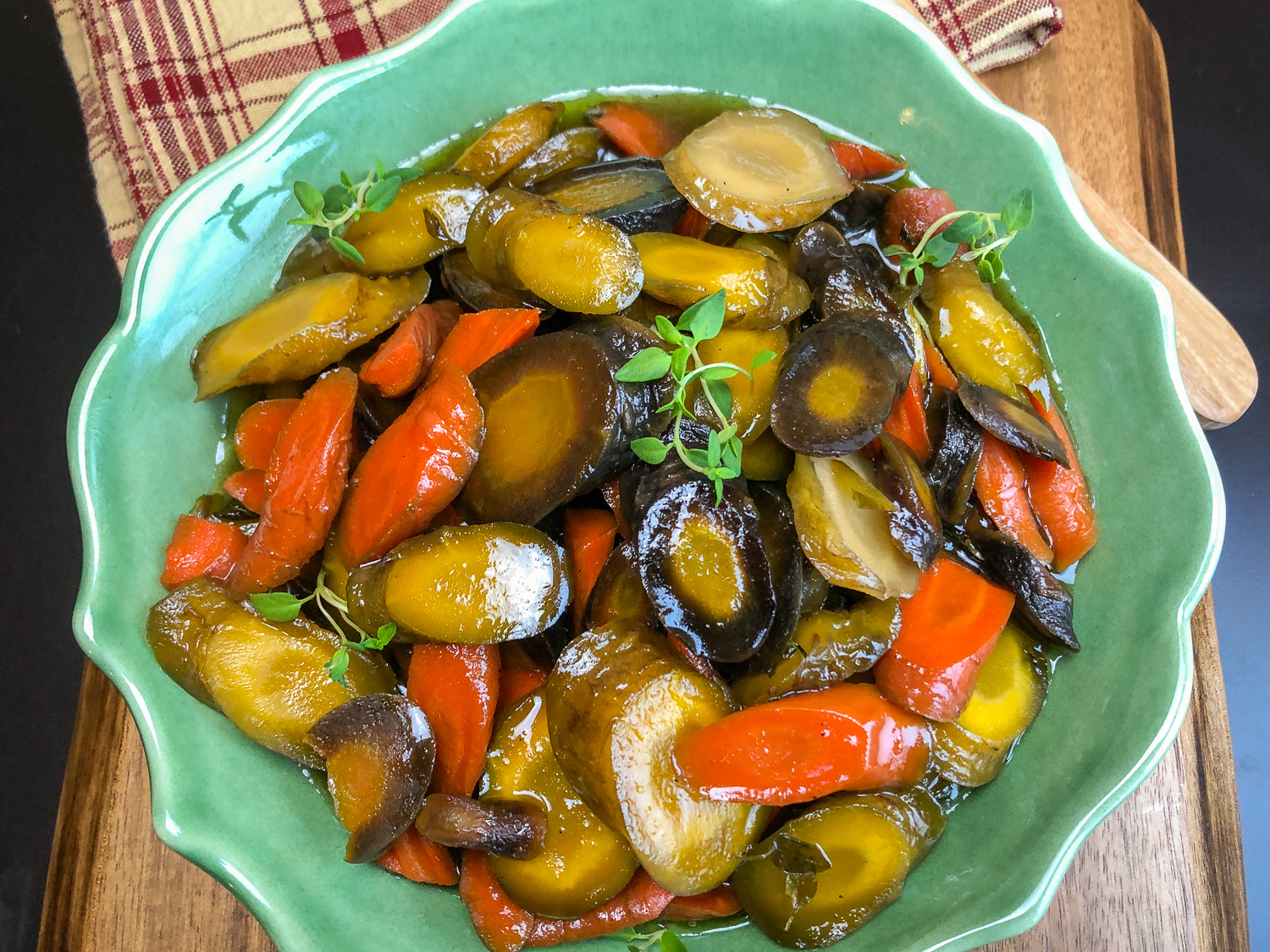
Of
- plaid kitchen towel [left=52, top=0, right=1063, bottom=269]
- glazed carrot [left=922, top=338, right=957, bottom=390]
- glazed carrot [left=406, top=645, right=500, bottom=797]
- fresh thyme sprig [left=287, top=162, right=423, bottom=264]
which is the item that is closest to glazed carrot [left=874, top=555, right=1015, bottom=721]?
glazed carrot [left=922, top=338, right=957, bottom=390]

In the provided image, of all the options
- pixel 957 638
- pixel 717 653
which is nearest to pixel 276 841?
pixel 717 653

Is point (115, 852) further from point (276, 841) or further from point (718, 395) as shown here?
point (718, 395)

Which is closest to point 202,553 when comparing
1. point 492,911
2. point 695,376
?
point 492,911

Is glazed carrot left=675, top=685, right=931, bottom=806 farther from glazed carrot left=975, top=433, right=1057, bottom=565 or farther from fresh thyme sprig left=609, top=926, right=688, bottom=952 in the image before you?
glazed carrot left=975, top=433, right=1057, bottom=565

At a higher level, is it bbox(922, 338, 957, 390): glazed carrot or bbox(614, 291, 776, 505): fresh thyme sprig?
bbox(614, 291, 776, 505): fresh thyme sprig

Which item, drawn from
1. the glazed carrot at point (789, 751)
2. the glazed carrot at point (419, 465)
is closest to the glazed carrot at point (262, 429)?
the glazed carrot at point (419, 465)

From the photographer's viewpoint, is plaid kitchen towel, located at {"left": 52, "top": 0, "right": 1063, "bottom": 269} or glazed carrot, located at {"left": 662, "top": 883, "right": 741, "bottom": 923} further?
plaid kitchen towel, located at {"left": 52, "top": 0, "right": 1063, "bottom": 269}
